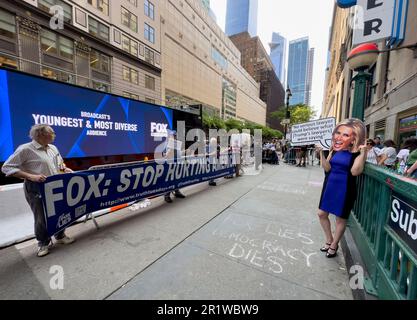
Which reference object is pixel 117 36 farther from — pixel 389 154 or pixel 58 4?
pixel 389 154

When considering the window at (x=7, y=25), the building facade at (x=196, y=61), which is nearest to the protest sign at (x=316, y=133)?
the building facade at (x=196, y=61)

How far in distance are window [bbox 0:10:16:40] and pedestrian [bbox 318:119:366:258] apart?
79.3 feet

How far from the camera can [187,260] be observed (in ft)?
9.31

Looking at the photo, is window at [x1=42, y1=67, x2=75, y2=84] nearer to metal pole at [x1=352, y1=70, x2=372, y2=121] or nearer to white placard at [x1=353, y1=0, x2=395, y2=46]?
white placard at [x1=353, y1=0, x2=395, y2=46]

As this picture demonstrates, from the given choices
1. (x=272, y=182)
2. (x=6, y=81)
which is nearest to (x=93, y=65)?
(x=6, y=81)

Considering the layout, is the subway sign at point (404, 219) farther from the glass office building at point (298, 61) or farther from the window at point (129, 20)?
the glass office building at point (298, 61)

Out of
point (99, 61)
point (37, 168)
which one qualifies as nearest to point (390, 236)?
point (37, 168)

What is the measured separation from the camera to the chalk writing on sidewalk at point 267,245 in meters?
2.82

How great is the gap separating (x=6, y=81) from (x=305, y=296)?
6658 mm

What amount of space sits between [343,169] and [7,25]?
81.6 feet

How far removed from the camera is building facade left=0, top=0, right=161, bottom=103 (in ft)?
54.8
